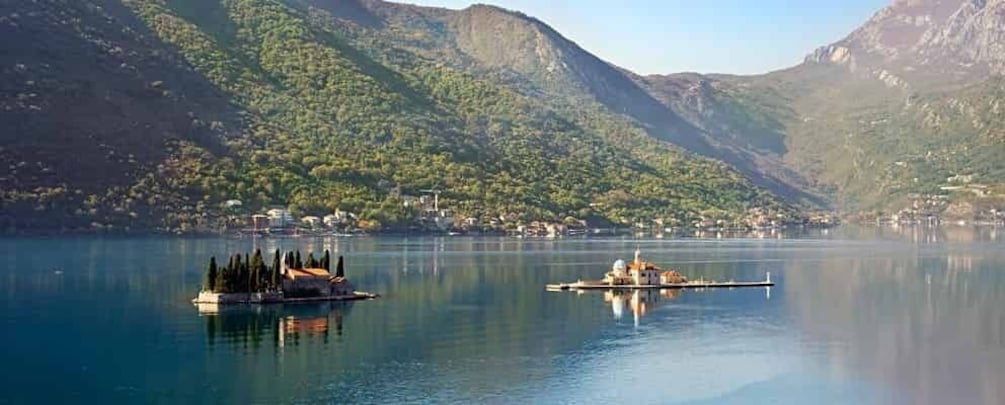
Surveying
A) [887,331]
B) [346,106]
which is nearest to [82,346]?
[887,331]

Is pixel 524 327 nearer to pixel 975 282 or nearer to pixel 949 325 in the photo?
pixel 949 325

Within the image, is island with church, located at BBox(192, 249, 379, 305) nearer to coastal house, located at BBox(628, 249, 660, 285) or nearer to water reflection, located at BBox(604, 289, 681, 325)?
water reflection, located at BBox(604, 289, 681, 325)

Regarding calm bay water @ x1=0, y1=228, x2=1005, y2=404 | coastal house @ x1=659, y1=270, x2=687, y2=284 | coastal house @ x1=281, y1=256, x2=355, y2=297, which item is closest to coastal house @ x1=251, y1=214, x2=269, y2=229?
calm bay water @ x1=0, y1=228, x2=1005, y2=404

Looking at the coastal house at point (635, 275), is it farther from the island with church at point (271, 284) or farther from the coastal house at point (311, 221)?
the coastal house at point (311, 221)

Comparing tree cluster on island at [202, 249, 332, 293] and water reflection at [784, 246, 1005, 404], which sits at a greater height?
tree cluster on island at [202, 249, 332, 293]

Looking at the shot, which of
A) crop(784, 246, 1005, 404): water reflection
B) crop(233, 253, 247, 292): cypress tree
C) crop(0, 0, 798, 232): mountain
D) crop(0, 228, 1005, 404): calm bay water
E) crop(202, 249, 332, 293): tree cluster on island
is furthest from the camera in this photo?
crop(0, 0, 798, 232): mountain

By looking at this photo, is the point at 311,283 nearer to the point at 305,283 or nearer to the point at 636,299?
the point at 305,283
